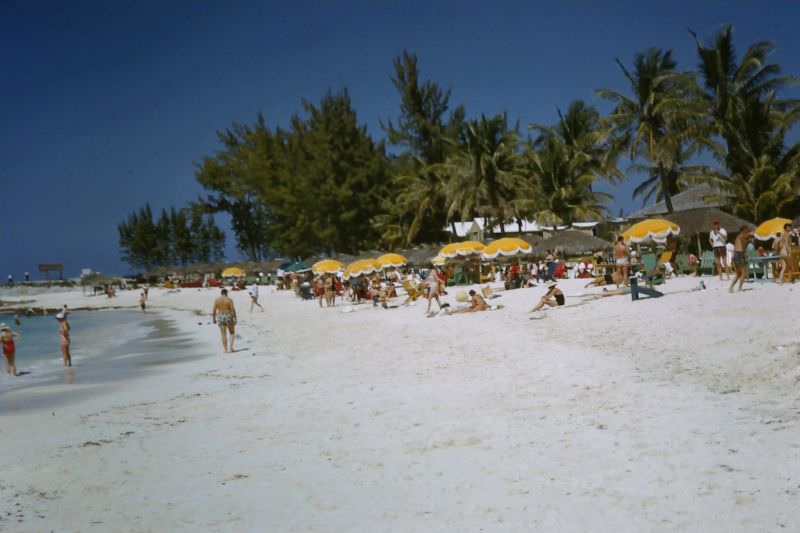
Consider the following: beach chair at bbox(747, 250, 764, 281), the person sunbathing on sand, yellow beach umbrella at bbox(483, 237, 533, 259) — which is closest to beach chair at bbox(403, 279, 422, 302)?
yellow beach umbrella at bbox(483, 237, 533, 259)

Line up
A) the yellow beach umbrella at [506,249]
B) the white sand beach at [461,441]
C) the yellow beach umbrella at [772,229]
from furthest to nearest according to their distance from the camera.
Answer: the yellow beach umbrella at [506,249] < the yellow beach umbrella at [772,229] < the white sand beach at [461,441]

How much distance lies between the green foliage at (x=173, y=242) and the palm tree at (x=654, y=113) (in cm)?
7076

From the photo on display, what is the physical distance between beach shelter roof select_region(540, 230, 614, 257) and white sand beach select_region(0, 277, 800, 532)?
15.3 meters

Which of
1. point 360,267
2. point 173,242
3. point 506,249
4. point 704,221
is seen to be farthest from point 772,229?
point 173,242

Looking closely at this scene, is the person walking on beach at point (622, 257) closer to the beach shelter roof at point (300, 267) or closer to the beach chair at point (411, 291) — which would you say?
the beach chair at point (411, 291)

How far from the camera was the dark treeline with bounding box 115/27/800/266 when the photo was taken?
23.4 metres

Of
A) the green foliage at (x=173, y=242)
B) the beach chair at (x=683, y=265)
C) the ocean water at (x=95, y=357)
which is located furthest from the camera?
the green foliage at (x=173, y=242)

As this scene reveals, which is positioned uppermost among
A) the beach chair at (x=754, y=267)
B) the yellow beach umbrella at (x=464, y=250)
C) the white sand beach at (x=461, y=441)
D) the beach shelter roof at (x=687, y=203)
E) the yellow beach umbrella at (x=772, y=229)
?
the beach shelter roof at (x=687, y=203)

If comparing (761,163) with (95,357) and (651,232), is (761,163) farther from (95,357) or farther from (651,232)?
(95,357)

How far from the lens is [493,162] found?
34.6 meters

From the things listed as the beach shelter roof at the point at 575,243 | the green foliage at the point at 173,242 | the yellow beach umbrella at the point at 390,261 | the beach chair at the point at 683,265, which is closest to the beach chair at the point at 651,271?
the beach chair at the point at 683,265

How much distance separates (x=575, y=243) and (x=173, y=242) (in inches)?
3051

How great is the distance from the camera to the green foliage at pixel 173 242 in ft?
289

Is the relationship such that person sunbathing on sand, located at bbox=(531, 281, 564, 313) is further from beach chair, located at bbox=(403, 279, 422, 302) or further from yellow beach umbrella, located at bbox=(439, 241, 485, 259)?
yellow beach umbrella, located at bbox=(439, 241, 485, 259)
